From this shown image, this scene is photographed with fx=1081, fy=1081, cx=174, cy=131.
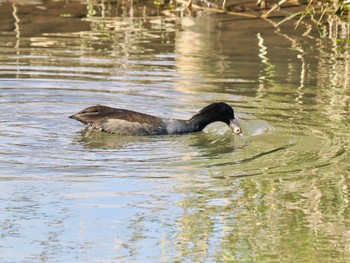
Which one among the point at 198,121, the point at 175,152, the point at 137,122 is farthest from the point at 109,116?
the point at 175,152

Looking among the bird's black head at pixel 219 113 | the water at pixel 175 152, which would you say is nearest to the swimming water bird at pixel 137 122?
the bird's black head at pixel 219 113

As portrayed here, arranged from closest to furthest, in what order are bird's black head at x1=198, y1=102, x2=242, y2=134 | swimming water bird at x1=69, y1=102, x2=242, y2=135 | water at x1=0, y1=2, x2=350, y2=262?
water at x1=0, y1=2, x2=350, y2=262, swimming water bird at x1=69, y1=102, x2=242, y2=135, bird's black head at x1=198, y1=102, x2=242, y2=134

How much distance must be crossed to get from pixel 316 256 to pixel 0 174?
10.6ft

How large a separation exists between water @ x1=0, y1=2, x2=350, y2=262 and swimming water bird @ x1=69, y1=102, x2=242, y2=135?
11cm

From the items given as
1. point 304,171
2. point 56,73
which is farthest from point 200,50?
point 304,171

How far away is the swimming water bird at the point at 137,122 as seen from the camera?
455 inches

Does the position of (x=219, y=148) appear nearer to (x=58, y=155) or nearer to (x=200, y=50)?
(x=58, y=155)

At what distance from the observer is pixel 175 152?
10.8 metres

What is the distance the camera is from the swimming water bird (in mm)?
11547

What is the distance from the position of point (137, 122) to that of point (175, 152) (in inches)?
36.7

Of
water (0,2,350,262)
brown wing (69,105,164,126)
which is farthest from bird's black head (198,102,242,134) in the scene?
brown wing (69,105,164,126)

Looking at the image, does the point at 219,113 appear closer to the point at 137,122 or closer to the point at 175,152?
the point at 137,122

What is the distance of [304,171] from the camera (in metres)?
9.96

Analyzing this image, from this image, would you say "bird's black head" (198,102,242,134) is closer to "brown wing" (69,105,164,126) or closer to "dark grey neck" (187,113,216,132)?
"dark grey neck" (187,113,216,132)
